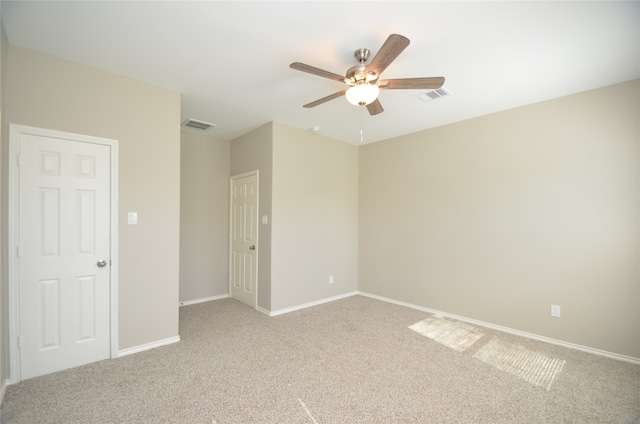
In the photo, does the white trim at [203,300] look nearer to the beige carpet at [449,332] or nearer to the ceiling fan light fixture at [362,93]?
the beige carpet at [449,332]

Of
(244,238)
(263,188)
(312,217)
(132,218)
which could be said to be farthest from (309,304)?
(132,218)

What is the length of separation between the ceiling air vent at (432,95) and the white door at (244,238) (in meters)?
2.50

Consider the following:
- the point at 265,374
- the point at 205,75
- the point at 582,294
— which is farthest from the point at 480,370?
the point at 205,75

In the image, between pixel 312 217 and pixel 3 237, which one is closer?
pixel 3 237

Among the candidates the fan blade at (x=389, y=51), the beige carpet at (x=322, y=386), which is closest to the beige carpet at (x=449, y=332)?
the beige carpet at (x=322, y=386)

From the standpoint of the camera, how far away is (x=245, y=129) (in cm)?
436

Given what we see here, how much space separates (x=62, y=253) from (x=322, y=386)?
2.50m

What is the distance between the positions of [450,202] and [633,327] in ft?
6.95

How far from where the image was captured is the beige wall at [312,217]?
13.3ft

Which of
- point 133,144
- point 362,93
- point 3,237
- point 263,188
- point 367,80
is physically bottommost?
point 3,237

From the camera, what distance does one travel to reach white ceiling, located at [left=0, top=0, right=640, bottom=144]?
73.7 inches

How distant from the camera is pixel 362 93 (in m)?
2.18

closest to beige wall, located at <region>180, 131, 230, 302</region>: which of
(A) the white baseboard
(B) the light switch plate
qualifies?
(B) the light switch plate

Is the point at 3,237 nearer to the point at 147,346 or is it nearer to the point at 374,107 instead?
the point at 147,346
